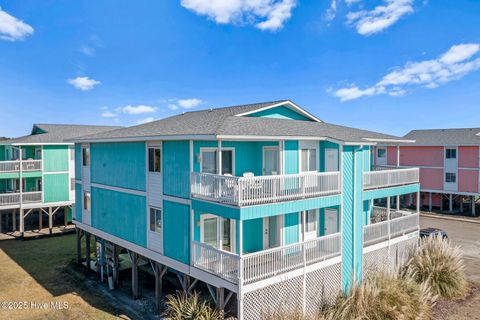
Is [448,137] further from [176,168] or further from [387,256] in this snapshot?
[176,168]

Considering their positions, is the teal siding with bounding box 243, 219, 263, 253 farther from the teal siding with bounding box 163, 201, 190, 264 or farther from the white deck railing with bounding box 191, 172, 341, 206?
the teal siding with bounding box 163, 201, 190, 264

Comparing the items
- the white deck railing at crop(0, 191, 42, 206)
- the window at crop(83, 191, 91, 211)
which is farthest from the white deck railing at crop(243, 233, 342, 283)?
the white deck railing at crop(0, 191, 42, 206)

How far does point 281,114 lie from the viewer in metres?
17.8

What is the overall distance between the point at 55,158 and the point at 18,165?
9.12ft

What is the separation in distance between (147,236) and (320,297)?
315 inches

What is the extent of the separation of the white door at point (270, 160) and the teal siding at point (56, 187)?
21093 mm

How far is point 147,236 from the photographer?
1474 cm

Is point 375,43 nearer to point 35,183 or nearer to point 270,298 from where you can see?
point 270,298

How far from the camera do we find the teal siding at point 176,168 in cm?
1255

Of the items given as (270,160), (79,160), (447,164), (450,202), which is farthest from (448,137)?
(79,160)

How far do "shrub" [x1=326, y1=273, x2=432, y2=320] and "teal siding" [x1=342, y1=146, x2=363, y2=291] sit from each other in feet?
5.59

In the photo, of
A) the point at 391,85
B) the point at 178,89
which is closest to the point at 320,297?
the point at 391,85

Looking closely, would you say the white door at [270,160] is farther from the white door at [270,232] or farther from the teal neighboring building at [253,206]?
the white door at [270,232]

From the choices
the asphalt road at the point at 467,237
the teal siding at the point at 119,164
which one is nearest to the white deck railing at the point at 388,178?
the asphalt road at the point at 467,237
